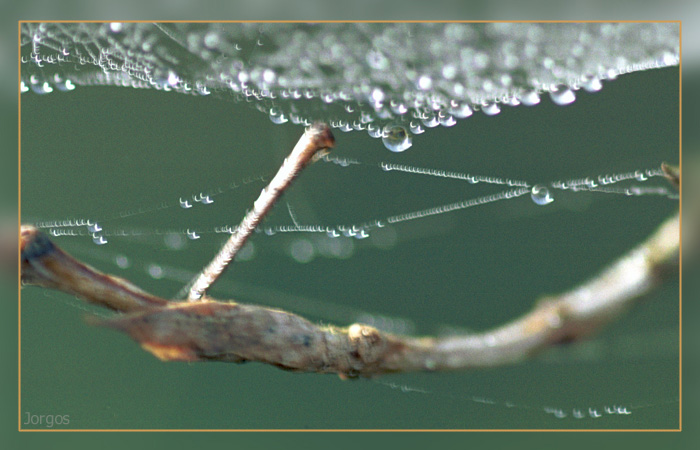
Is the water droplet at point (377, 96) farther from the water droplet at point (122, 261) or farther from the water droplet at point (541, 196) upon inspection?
the water droplet at point (122, 261)

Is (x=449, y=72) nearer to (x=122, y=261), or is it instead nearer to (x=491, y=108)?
(x=491, y=108)

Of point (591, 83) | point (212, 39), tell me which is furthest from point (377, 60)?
point (591, 83)

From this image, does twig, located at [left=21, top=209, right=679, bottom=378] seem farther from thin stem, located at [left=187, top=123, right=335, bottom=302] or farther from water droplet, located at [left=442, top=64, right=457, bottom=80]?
water droplet, located at [left=442, top=64, right=457, bottom=80]

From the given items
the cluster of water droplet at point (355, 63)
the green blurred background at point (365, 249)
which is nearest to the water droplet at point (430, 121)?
the cluster of water droplet at point (355, 63)

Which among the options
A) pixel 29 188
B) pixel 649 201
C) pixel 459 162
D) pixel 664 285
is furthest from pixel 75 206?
pixel 649 201

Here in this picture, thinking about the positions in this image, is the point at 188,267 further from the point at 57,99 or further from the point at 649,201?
the point at 649,201

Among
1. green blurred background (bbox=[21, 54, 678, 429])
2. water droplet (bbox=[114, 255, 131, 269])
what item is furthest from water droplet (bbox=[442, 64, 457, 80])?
water droplet (bbox=[114, 255, 131, 269])
